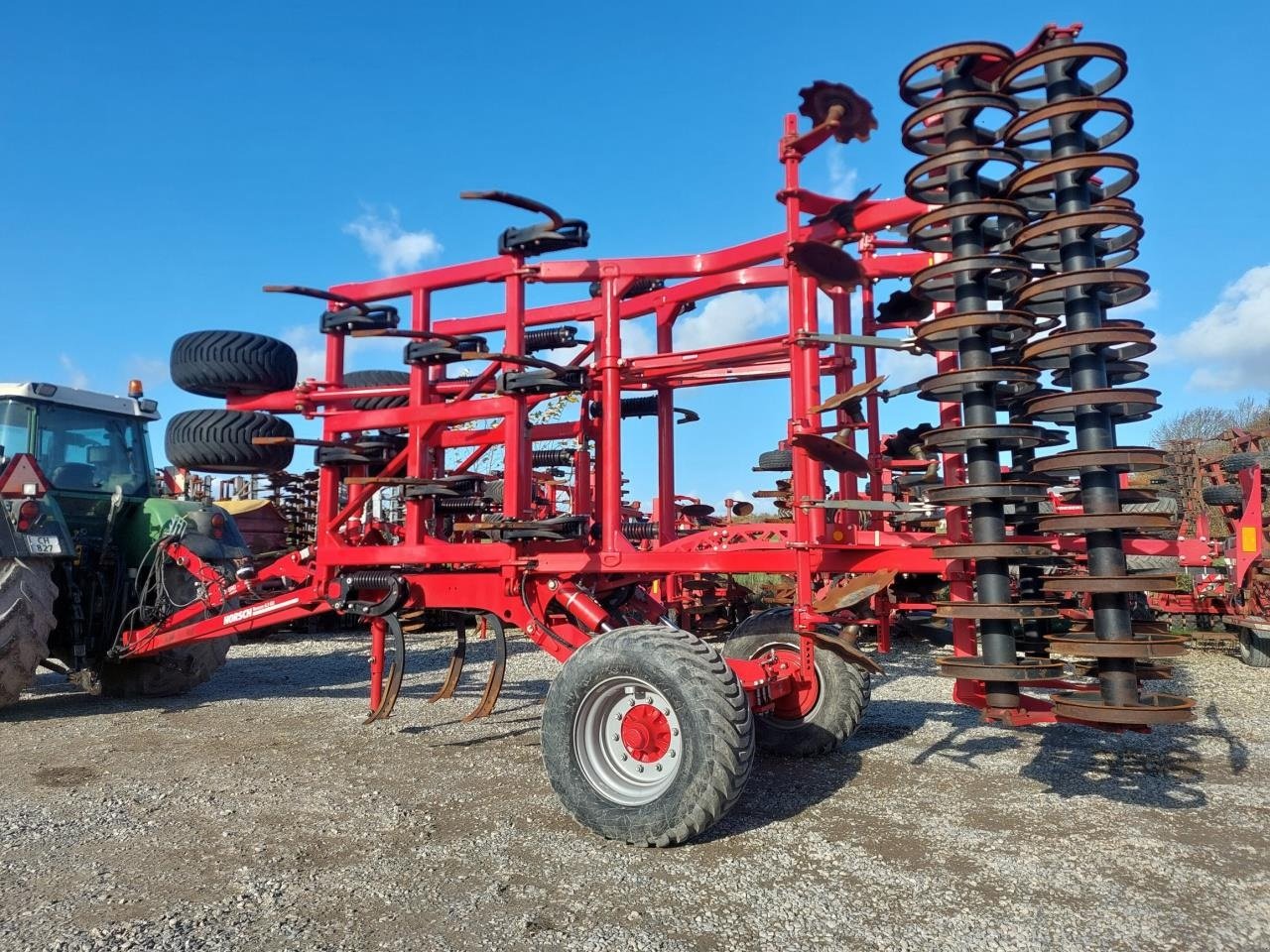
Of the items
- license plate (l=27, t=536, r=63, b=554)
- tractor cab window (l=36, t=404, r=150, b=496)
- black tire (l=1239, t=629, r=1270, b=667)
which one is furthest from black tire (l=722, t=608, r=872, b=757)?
Answer: black tire (l=1239, t=629, r=1270, b=667)

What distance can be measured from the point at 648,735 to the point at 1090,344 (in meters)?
2.49

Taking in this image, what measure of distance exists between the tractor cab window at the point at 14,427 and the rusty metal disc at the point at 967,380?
270 inches

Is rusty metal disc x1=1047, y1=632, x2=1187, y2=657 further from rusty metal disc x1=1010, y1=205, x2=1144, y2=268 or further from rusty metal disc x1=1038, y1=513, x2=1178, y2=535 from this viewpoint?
rusty metal disc x1=1010, y1=205, x2=1144, y2=268

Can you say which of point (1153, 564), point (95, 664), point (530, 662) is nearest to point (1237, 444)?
point (1153, 564)

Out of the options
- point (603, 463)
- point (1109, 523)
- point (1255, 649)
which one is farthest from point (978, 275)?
point (1255, 649)

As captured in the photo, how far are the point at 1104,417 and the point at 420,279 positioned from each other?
4282 millimetres

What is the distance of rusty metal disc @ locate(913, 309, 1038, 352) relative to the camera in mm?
3676

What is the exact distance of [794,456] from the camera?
447 cm

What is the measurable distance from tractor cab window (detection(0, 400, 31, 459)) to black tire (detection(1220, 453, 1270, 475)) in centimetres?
1166

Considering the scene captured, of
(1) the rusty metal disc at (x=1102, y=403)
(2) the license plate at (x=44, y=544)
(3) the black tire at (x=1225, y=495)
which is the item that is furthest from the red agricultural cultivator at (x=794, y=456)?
(3) the black tire at (x=1225, y=495)

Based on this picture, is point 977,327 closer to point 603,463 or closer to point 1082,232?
point 1082,232

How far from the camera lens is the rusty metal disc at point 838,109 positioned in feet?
14.5

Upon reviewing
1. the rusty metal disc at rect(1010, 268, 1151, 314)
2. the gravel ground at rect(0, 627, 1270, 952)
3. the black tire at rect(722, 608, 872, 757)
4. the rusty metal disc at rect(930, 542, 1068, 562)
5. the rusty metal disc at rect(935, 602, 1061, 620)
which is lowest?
the gravel ground at rect(0, 627, 1270, 952)

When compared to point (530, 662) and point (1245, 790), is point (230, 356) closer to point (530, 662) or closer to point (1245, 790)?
point (530, 662)
